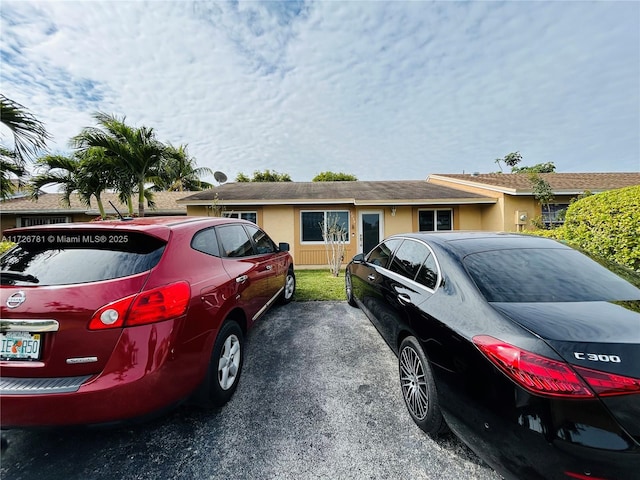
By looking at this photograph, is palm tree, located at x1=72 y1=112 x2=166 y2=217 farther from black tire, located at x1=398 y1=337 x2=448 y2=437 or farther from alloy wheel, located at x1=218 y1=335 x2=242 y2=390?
black tire, located at x1=398 y1=337 x2=448 y2=437

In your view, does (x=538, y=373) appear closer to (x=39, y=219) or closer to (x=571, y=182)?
(x=571, y=182)

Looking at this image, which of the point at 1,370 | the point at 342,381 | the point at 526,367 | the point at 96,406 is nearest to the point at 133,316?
the point at 96,406

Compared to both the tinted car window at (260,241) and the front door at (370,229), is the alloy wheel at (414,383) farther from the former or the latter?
the front door at (370,229)

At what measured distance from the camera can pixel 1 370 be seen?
5.29ft

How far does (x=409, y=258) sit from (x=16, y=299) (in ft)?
10.7

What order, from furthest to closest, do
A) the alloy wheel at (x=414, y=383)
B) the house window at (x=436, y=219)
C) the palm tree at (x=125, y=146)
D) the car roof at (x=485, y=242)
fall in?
the house window at (x=436, y=219) < the palm tree at (x=125, y=146) < the car roof at (x=485, y=242) < the alloy wheel at (x=414, y=383)

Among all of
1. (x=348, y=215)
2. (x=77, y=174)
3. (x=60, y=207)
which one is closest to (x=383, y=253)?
(x=348, y=215)

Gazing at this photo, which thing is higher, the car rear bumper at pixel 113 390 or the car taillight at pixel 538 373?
the car taillight at pixel 538 373

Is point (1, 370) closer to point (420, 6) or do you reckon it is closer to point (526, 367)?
point (526, 367)

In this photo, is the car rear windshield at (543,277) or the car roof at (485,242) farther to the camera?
the car roof at (485,242)

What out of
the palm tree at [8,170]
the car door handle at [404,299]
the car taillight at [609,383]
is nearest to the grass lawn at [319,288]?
the car door handle at [404,299]

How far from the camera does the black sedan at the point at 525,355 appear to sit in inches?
46.3

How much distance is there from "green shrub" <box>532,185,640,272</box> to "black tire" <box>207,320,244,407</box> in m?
4.51

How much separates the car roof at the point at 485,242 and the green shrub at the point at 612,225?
1.57m
